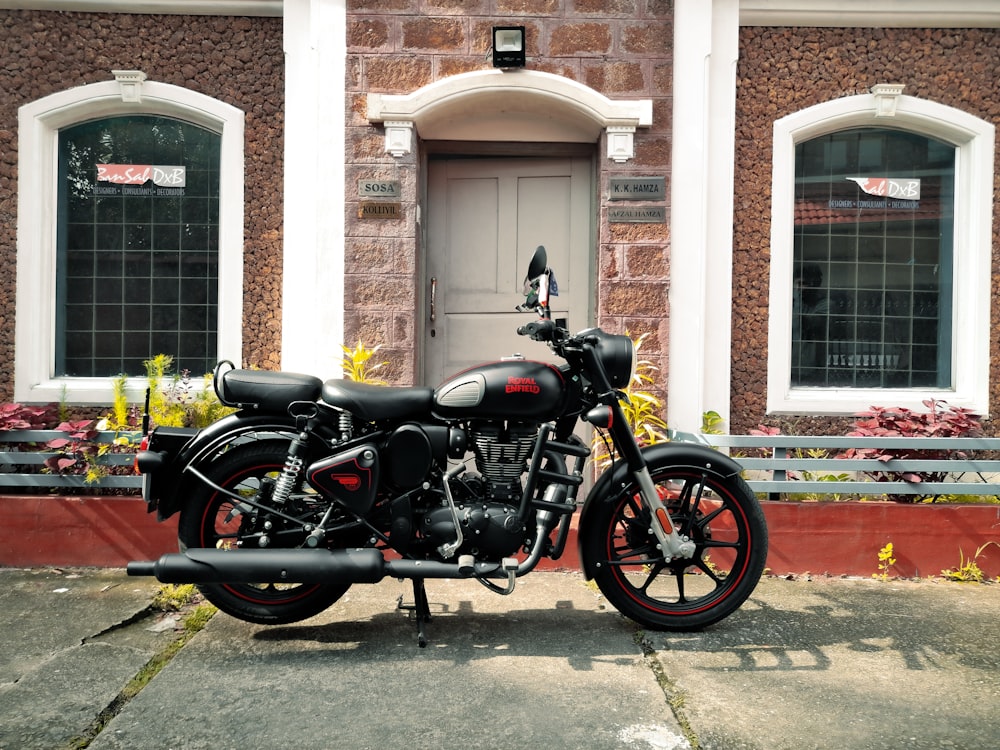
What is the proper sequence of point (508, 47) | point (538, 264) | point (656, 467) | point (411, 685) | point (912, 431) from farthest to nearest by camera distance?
1. point (508, 47)
2. point (912, 431)
3. point (656, 467)
4. point (538, 264)
5. point (411, 685)

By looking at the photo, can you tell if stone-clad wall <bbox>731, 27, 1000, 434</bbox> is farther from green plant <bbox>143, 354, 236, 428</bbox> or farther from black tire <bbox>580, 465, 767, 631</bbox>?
green plant <bbox>143, 354, 236, 428</bbox>

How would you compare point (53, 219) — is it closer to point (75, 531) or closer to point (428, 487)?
point (75, 531)

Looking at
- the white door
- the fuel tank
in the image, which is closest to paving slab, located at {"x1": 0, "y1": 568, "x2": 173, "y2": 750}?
the fuel tank

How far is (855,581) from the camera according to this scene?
15.2 feet

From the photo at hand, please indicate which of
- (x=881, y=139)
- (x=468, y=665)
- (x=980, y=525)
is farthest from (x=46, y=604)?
(x=881, y=139)

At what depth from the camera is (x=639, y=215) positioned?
5.31 metres

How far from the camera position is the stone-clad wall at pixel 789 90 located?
18.4ft

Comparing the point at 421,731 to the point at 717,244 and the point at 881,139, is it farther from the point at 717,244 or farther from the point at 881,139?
the point at 881,139

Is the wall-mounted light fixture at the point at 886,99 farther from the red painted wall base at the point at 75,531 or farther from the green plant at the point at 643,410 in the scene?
the red painted wall base at the point at 75,531

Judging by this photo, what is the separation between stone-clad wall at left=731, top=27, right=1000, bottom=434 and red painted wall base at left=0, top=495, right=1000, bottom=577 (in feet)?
3.32

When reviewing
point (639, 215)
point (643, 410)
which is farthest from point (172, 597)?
point (639, 215)

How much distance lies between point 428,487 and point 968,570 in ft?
9.79

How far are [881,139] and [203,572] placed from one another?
4.82 m

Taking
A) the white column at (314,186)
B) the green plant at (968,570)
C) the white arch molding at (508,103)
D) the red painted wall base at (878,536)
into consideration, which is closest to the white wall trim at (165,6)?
the white column at (314,186)
